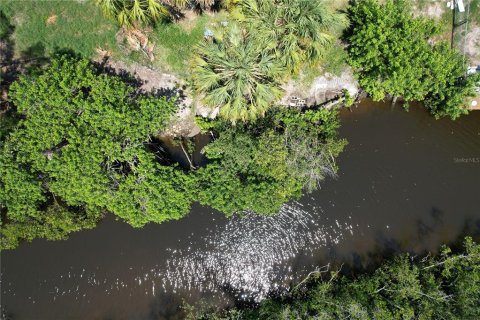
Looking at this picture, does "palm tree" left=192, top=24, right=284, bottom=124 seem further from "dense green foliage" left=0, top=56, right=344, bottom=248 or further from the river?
the river

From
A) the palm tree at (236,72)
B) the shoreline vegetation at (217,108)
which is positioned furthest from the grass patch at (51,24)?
the palm tree at (236,72)

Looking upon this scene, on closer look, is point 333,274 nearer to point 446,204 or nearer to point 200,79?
point 446,204

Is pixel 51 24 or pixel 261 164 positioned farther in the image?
pixel 51 24

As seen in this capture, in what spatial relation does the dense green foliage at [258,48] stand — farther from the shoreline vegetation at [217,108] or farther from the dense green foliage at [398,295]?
the dense green foliage at [398,295]

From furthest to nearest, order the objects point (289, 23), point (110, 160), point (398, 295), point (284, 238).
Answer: point (284, 238)
point (398, 295)
point (110, 160)
point (289, 23)

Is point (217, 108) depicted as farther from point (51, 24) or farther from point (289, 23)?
point (51, 24)

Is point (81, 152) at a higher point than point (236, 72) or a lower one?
lower

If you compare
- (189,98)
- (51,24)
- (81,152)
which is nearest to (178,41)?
(189,98)
